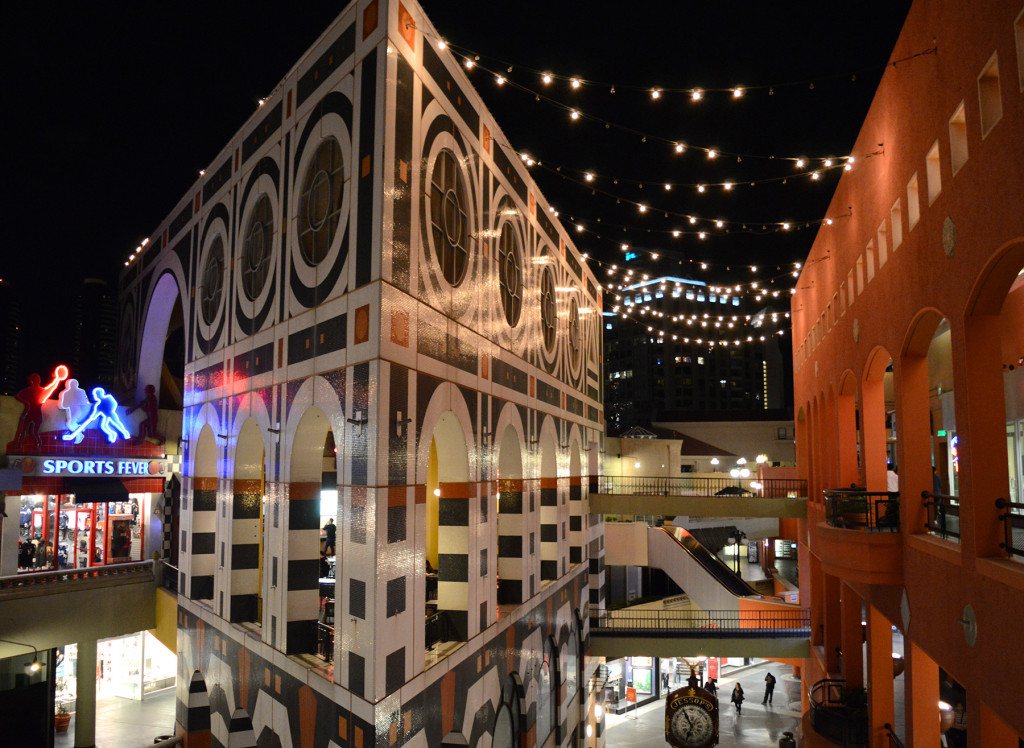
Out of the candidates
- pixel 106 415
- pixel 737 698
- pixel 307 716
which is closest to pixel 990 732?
pixel 307 716

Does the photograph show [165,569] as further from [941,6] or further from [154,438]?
[941,6]

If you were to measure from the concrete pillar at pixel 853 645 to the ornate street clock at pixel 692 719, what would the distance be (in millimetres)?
3136

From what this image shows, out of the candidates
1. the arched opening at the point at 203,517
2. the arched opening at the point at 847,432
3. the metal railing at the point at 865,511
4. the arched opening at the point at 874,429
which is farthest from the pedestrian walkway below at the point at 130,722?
the arched opening at the point at 847,432

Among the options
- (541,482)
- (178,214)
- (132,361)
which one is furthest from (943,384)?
(132,361)

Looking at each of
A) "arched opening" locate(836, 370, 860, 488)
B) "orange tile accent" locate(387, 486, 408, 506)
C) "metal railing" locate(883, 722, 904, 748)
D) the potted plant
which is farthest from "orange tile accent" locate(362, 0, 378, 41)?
the potted plant

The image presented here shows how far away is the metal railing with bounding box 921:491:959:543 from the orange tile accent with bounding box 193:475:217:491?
12.2 metres

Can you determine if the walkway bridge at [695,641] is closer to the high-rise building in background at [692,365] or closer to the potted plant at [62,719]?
the potted plant at [62,719]

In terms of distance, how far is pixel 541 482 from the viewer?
53.2 feet

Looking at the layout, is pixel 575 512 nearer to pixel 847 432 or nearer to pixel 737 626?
pixel 847 432

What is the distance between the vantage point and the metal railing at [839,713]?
12547 mm

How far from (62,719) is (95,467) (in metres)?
7.09

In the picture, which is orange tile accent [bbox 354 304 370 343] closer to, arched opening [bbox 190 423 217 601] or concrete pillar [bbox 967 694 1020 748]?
arched opening [bbox 190 423 217 601]

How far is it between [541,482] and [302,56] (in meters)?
10.2

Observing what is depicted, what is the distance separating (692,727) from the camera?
16516mm
